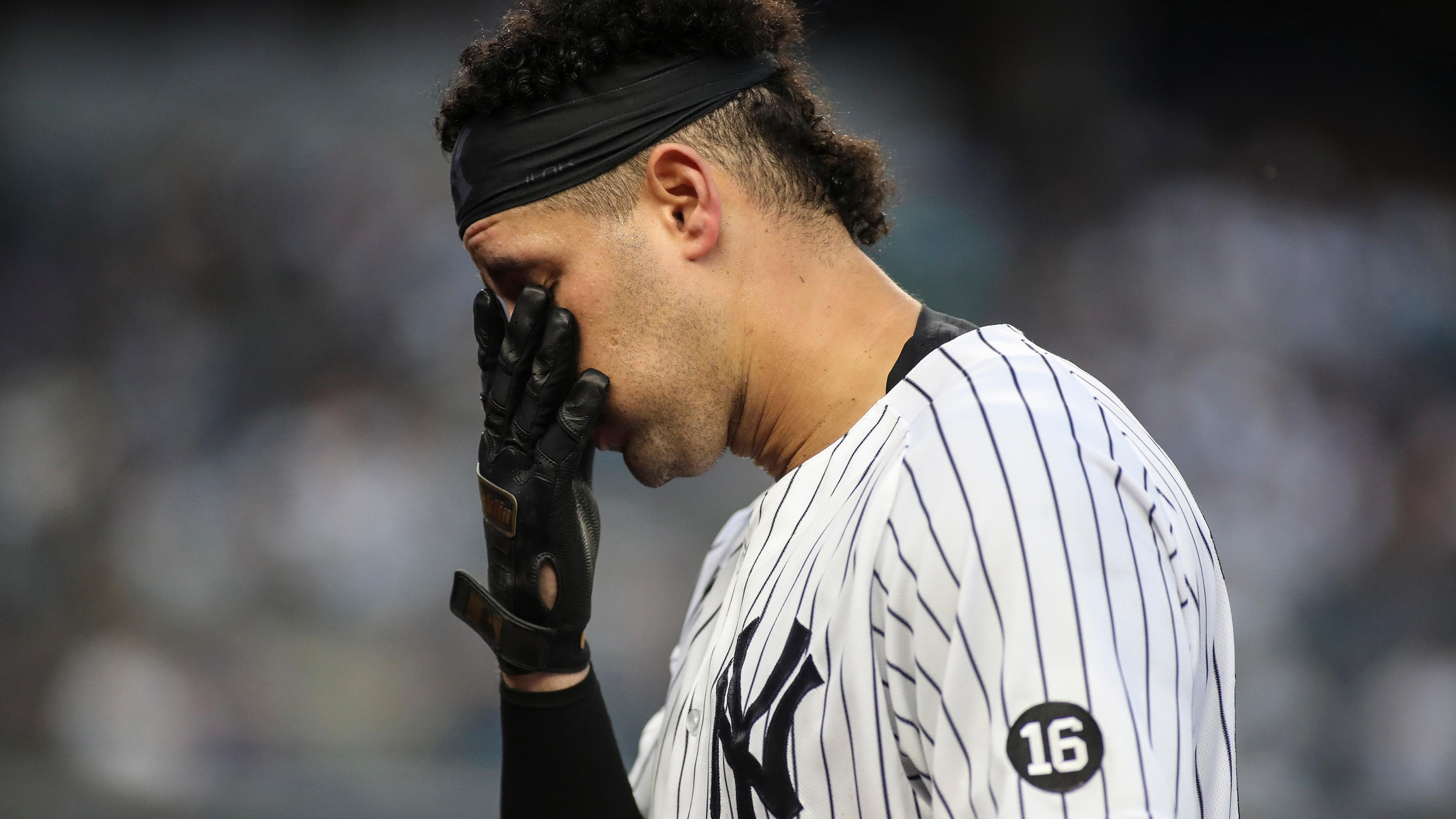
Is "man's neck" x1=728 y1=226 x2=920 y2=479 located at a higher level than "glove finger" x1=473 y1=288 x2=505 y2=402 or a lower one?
lower

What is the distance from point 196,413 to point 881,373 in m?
2.43

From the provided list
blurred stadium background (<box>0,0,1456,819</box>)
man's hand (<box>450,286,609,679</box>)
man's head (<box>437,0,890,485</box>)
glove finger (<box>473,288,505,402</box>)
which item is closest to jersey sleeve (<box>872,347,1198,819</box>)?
man's head (<box>437,0,890,485</box>)

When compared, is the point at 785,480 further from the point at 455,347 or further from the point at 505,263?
the point at 455,347

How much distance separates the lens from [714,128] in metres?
1.03

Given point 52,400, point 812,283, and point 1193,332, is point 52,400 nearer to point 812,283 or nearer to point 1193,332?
point 812,283

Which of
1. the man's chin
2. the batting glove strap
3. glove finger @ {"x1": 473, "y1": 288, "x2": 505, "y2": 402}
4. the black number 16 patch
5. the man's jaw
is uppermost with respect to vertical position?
glove finger @ {"x1": 473, "y1": 288, "x2": 505, "y2": 402}

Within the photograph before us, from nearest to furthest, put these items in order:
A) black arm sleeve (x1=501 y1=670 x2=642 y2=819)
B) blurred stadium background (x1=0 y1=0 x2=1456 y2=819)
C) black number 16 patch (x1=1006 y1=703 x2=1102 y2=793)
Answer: black number 16 patch (x1=1006 y1=703 x2=1102 y2=793), black arm sleeve (x1=501 y1=670 x2=642 y2=819), blurred stadium background (x1=0 y1=0 x2=1456 y2=819)

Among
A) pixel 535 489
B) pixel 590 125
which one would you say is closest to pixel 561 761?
pixel 535 489

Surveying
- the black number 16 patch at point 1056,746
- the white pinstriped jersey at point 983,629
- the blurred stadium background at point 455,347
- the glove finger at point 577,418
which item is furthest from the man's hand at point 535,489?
the blurred stadium background at point 455,347

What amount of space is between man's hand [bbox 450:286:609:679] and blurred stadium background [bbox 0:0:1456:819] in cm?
149

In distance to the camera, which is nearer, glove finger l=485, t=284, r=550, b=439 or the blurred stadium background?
glove finger l=485, t=284, r=550, b=439

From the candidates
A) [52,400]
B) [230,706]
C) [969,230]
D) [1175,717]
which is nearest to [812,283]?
[1175,717]

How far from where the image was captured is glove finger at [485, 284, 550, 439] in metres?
1.04

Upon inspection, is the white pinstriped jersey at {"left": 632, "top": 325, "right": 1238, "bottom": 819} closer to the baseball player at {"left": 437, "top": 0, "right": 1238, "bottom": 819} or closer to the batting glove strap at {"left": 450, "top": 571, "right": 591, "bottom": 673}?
the baseball player at {"left": 437, "top": 0, "right": 1238, "bottom": 819}
